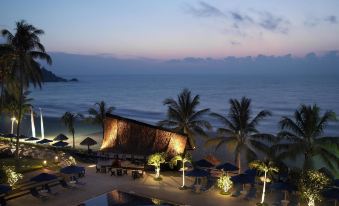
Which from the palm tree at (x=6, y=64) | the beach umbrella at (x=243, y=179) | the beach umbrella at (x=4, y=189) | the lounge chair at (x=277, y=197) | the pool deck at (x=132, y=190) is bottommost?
the pool deck at (x=132, y=190)

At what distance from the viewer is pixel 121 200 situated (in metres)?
20.2

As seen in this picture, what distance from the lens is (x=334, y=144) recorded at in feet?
71.3

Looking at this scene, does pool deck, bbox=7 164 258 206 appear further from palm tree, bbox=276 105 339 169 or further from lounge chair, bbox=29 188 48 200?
palm tree, bbox=276 105 339 169

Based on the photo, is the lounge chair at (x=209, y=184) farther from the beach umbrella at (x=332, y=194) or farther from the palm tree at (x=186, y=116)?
the palm tree at (x=186, y=116)

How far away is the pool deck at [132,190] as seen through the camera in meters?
20.1

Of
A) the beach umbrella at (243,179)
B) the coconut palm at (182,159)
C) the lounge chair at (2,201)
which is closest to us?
the lounge chair at (2,201)

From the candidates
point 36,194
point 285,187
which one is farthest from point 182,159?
point 36,194

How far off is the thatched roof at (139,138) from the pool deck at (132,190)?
2.01 meters

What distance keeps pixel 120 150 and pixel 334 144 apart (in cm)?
1481

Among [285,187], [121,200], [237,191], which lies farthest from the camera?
[237,191]

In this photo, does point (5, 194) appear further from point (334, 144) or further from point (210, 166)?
point (334, 144)

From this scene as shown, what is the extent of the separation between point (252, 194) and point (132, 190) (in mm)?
7242

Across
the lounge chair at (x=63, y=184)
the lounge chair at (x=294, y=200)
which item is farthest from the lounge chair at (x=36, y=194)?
the lounge chair at (x=294, y=200)

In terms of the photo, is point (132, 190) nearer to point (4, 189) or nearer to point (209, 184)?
point (209, 184)
